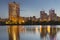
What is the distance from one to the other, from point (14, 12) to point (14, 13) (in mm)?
207

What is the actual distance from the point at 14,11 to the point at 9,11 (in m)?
1.20

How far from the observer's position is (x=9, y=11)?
27844mm

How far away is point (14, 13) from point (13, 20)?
960 mm

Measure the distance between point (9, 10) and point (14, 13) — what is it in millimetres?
764

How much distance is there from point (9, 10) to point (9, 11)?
65 centimetres

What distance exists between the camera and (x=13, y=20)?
28688 mm

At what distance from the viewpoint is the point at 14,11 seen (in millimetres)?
28906

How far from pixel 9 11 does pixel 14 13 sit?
0.86 m

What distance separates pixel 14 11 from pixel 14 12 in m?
0.36

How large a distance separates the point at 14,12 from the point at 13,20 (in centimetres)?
106

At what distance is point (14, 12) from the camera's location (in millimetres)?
28578

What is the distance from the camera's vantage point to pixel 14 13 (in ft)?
93.2

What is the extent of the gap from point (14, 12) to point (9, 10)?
2.30ft
